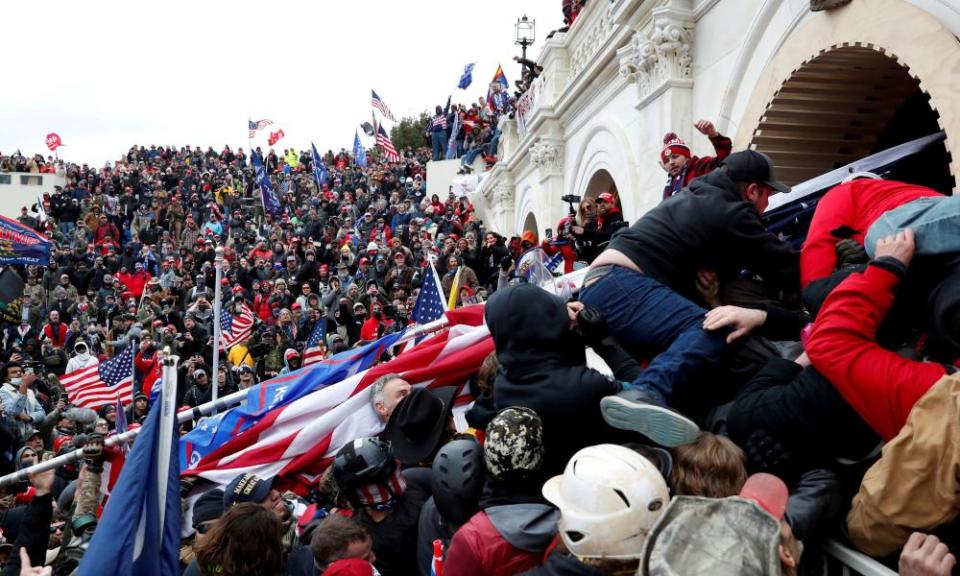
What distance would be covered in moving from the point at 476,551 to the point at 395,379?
6.01 ft

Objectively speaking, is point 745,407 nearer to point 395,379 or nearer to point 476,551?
point 476,551

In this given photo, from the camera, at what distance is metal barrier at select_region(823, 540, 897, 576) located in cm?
242

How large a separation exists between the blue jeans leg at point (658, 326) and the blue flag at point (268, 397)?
2.66 meters

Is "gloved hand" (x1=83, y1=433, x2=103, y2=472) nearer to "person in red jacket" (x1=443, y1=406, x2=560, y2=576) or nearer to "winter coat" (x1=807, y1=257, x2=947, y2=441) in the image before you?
"person in red jacket" (x1=443, y1=406, x2=560, y2=576)

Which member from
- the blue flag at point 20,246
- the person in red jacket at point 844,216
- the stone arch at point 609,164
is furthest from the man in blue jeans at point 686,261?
the blue flag at point 20,246

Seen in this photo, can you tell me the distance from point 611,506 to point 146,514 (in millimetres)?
2541

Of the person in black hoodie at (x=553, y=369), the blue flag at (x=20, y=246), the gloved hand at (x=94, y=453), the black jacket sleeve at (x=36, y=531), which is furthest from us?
the blue flag at (x=20, y=246)

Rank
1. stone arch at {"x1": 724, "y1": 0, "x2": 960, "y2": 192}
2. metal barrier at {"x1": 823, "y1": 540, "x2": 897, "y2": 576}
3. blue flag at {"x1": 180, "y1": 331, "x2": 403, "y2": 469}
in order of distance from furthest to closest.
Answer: blue flag at {"x1": 180, "y1": 331, "x2": 403, "y2": 469} → stone arch at {"x1": 724, "y1": 0, "x2": 960, "y2": 192} → metal barrier at {"x1": 823, "y1": 540, "x2": 897, "y2": 576}

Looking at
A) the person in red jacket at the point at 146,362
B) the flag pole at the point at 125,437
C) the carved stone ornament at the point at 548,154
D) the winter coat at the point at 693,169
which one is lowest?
the person in red jacket at the point at 146,362

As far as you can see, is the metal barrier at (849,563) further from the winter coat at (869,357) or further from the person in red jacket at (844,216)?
the person in red jacket at (844,216)

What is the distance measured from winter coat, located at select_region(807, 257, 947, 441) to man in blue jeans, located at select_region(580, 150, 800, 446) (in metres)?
0.54

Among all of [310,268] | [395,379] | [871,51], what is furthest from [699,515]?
[310,268]

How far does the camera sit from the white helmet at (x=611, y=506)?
7.50 feet

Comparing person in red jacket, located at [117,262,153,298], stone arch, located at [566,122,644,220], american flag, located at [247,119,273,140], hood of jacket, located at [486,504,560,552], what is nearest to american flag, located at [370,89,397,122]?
american flag, located at [247,119,273,140]
